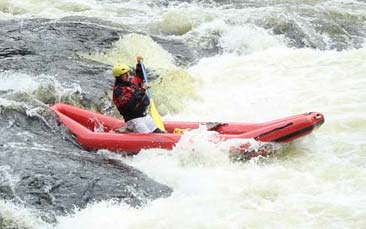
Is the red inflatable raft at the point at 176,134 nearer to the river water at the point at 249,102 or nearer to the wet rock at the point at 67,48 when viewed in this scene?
the river water at the point at 249,102

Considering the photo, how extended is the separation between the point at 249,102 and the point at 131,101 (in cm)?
260

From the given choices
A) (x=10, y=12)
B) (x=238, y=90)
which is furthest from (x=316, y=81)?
(x=10, y=12)

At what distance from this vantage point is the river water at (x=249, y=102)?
595cm

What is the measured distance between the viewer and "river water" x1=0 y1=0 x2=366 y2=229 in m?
5.95

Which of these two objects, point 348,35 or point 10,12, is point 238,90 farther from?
point 10,12

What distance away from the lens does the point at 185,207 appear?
6133 mm

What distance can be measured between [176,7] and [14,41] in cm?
514

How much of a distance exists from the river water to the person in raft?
465 mm

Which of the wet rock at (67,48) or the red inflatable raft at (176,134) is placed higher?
the wet rock at (67,48)

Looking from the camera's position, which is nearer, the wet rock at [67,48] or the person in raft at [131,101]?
the person in raft at [131,101]

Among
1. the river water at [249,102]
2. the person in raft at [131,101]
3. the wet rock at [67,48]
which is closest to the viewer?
the river water at [249,102]

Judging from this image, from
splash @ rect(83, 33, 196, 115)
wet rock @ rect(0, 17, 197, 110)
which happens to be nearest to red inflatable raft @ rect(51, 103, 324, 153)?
wet rock @ rect(0, 17, 197, 110)

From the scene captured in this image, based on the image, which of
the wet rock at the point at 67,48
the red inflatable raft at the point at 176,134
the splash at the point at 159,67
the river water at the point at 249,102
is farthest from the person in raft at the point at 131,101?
the splash at the point at 159,67

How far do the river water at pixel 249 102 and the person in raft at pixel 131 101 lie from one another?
465 mm
